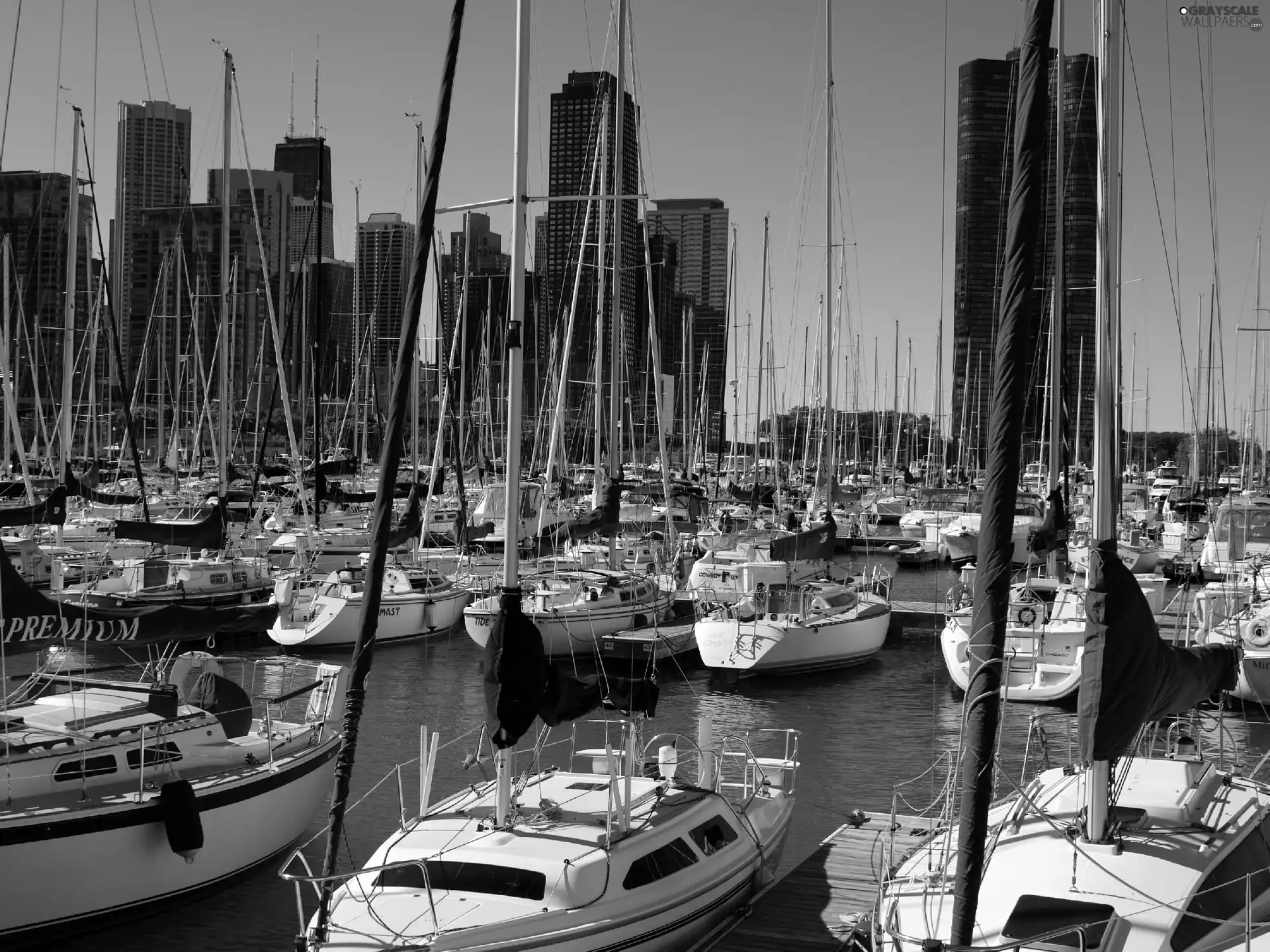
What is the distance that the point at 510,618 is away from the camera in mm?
12461

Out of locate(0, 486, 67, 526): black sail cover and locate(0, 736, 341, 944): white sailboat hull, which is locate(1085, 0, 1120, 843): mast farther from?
locate(0, 486, 67, 526): black sail cover

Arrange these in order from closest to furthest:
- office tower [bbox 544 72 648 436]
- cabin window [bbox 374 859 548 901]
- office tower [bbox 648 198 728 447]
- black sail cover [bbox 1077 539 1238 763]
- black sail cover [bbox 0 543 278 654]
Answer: black sail cover [bbox 1077 539 1238 763] < cabin window [bbox 374 859 548 901] < black sail cover [bbox 0 543 278 654] < office tower [bbox 544 72 648 436] < office tower [bbox 648 198 728 447]

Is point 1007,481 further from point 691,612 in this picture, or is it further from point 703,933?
point 691,612

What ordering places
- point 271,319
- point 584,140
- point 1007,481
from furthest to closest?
point 584,140
point 271,319
point 1007,481

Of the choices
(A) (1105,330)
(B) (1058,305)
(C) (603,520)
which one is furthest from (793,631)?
(A) (1105,330)

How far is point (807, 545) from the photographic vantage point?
38656mm

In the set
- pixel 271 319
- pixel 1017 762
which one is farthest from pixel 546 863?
pixel 271 319

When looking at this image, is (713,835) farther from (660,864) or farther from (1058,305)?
(1058,305)

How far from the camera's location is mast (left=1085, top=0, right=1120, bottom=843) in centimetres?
1077

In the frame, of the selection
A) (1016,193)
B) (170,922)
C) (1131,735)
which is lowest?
(170,922)

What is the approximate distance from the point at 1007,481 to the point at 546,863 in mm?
6326

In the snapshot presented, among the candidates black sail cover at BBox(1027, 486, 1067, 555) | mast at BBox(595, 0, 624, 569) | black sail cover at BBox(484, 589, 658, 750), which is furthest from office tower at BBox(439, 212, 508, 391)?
black sail cover at BBox(484, 589, 658, 750)

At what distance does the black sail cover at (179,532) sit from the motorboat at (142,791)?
499 inches

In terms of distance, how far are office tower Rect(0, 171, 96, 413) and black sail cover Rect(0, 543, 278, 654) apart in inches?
1040
